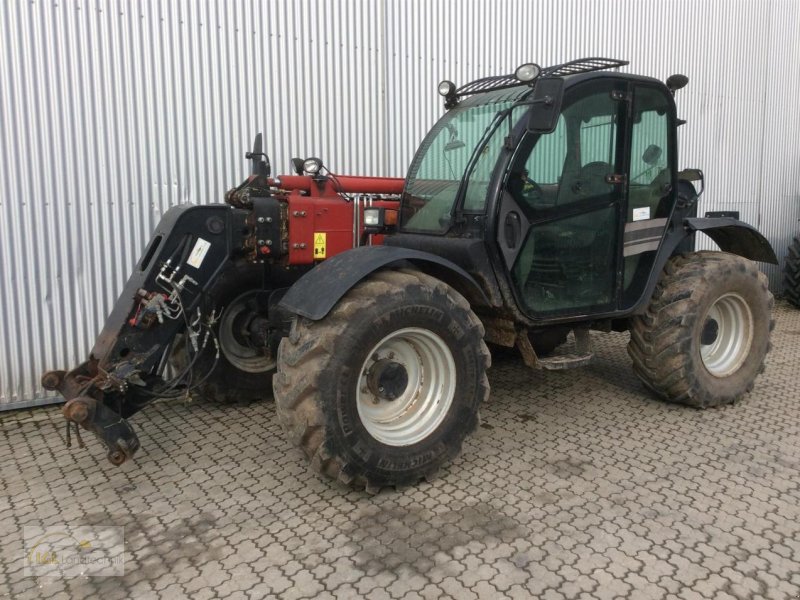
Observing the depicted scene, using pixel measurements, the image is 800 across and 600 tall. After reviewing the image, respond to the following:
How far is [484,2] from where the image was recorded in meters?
7.07

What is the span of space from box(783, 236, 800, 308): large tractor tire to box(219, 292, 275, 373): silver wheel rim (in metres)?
8.22

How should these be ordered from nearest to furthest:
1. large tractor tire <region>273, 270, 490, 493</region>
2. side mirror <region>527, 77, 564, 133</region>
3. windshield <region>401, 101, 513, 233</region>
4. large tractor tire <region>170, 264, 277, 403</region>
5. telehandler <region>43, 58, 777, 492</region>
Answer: large tractor tire <region>273, 270, 490, 493</region> < telehandler <region>43, 58, 777, 492</region> < side mirror <region>527, 77, 564, 133</region> < windshield <region>401, 101, 513, 233</region> < large tractor tire <region>170, 264, 277, 403</region>

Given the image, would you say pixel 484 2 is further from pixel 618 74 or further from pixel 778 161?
pixel 778 161

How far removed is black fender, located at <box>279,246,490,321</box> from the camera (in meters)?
3.16

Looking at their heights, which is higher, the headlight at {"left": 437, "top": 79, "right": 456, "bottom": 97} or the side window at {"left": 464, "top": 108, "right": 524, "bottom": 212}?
the headlight at {"left": 437, "top": 79, "right": 456, "bottom": 97}

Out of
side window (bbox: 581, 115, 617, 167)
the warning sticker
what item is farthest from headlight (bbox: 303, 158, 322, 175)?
side window (bbox: 581, 115, 617, 167)

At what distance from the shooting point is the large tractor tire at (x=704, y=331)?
4527mm

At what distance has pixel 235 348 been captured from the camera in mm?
4852

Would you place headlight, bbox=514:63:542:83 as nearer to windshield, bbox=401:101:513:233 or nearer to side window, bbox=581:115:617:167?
windshield, bbox=401:101:513:233

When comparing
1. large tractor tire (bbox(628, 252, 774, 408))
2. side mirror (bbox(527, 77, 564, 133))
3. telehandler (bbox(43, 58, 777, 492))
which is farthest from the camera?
large tractor tire (bbox(628, 252, 774, 408))

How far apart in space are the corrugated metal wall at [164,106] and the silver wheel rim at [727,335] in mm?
3452

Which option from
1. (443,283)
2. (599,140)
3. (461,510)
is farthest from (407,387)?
(599,140)

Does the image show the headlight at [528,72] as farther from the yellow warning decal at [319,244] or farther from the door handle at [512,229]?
the yellow warning decal at [319,244]

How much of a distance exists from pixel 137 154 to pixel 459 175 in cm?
282
